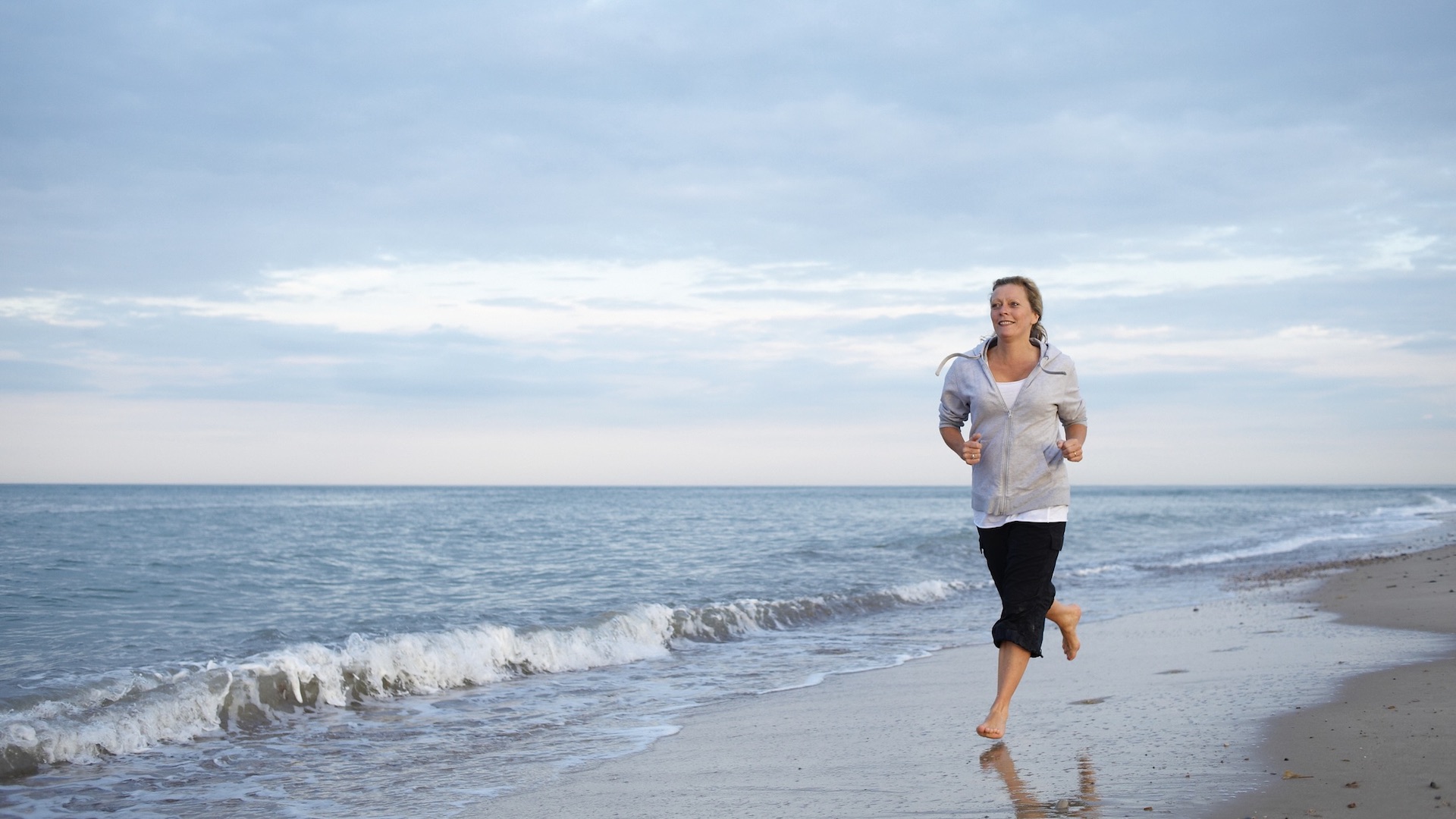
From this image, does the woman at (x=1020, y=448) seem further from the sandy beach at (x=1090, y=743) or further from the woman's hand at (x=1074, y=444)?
the sandy beach at (x=1090, y=743)

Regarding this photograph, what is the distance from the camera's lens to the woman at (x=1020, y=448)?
425cm

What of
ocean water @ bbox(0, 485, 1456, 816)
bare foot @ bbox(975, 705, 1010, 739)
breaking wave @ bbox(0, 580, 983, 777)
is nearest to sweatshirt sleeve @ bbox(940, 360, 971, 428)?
bare foot @ bbox(975, 705, 1010, 739)

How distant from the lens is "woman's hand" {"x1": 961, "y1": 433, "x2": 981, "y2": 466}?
168 inches

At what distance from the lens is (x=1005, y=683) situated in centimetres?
445

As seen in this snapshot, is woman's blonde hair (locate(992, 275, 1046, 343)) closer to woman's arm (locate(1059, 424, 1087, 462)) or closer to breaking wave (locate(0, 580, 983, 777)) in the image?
woman's arm (locate(1059, 424, 1087, 462))

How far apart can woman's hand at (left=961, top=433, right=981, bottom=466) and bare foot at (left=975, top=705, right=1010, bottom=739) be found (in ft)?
3.59

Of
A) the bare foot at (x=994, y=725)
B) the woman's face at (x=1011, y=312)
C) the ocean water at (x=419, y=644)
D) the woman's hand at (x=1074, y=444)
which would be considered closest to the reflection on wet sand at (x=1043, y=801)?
the bare foot at (x=994, y=725)

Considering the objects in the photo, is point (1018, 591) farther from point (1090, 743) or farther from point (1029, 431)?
point (1090, 743)

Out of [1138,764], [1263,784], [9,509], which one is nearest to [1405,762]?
[1263,784]

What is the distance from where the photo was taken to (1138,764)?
4258 millimetres

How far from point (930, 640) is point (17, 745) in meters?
7.41

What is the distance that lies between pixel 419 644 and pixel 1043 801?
20.2 ft

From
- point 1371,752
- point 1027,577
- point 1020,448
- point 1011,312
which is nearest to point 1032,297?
point 1011,312

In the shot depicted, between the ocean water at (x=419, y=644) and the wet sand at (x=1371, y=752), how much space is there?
127 inches
